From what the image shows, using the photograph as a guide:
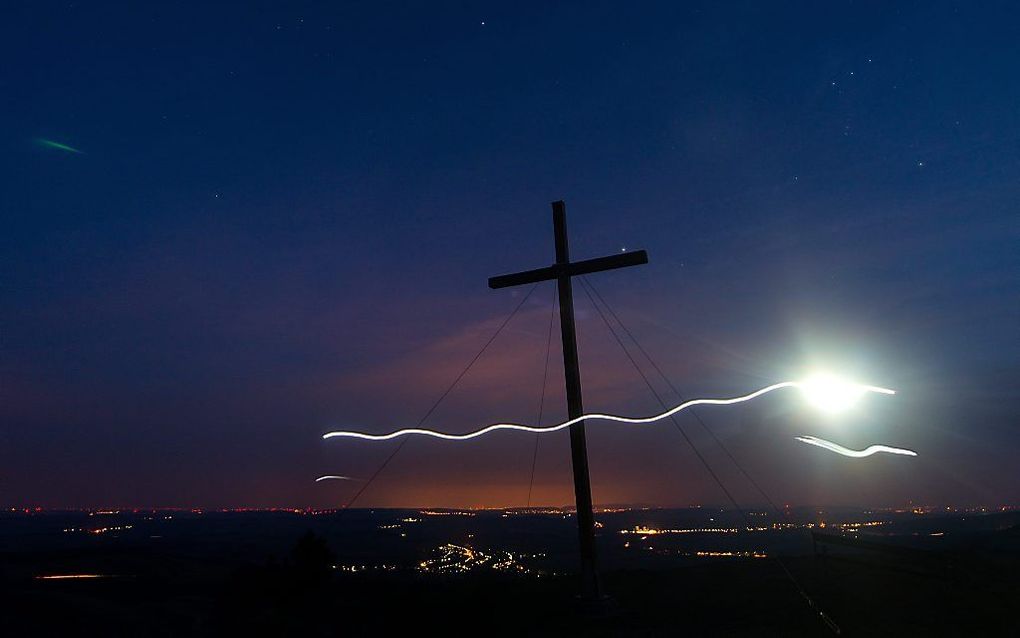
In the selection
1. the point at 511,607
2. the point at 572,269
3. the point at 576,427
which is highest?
the point at 572,269

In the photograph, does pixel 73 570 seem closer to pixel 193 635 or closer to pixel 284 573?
pixel 284 573

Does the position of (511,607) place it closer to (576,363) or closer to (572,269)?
(576,363)

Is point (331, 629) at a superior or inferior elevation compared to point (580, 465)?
inferior

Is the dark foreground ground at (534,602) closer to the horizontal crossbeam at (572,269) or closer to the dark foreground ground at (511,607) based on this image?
the dark foreground ground at (511,607)

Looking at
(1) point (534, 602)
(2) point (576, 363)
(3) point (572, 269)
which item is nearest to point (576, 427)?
(2) point (576, 363)

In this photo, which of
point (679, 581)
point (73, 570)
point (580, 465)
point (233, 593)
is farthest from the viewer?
point (73, 570)

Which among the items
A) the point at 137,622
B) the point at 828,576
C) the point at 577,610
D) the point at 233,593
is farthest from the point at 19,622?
the point at 828,576

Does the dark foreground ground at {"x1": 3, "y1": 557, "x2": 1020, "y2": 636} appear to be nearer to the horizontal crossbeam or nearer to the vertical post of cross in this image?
the vertical post of cross
